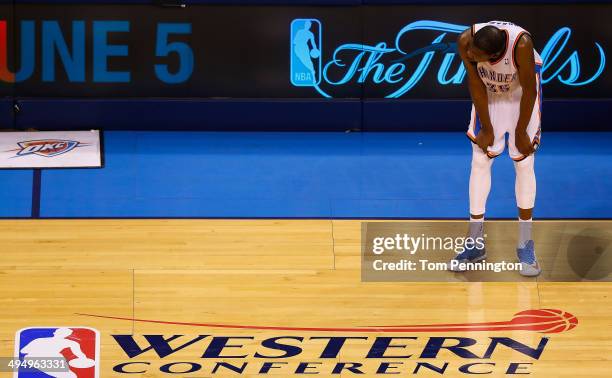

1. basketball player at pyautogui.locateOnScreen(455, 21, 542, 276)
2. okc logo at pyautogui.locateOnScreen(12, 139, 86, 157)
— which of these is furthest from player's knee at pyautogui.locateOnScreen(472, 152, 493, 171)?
okc logo at pyautogui.locateOnScreen(12, 139, 86, 157)

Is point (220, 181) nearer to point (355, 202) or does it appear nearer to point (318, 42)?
point (355, 202)

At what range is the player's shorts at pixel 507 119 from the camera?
6715 mm

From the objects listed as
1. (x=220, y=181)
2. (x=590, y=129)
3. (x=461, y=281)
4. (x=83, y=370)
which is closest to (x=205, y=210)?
(x=220, y=181)

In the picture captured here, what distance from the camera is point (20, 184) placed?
8938mm

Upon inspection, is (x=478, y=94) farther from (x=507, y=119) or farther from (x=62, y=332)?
(x=62, y=332)

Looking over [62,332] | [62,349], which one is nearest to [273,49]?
[62,332]

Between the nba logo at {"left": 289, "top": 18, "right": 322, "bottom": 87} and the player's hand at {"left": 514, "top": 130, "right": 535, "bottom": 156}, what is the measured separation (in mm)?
4109

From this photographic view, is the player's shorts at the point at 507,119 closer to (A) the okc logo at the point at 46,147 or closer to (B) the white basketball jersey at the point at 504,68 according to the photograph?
(B) the white basketball jersey at the point at 504,68

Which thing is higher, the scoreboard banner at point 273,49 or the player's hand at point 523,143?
the scoreboard banner at point 273,49

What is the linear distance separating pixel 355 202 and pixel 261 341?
285 cm

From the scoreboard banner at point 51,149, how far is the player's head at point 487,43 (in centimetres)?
432

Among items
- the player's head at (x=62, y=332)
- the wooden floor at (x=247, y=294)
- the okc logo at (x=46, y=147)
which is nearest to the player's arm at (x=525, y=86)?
the wooden floor at (x=247, y=294)

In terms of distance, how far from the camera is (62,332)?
5.99 m

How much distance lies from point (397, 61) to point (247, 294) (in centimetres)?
455
